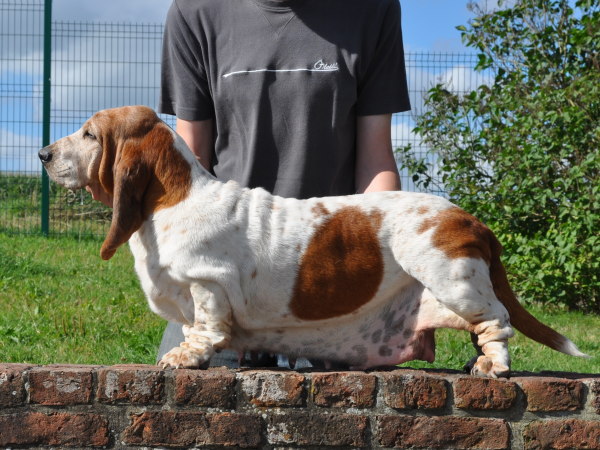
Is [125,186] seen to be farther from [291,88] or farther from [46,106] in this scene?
[46,106]

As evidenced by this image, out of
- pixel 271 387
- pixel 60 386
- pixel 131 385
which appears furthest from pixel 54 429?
pixel 271 387

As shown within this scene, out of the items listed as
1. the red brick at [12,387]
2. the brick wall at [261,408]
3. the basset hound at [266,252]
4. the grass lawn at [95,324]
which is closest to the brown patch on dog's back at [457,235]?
the basset hound at [266,252]

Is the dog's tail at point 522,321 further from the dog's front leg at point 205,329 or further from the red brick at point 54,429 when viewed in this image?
the red brick at point 54,429

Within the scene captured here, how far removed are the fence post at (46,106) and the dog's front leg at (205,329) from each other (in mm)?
8185

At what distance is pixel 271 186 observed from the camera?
351 centimetres

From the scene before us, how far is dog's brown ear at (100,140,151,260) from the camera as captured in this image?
2.72 metres

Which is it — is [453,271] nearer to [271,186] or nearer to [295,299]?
[295,299]

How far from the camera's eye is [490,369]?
2.81 metres

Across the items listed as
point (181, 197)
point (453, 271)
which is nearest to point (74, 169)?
point (181, 197)

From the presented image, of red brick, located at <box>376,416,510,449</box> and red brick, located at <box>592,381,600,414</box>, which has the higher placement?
red brick, located at <box>592,381,600,414</box>

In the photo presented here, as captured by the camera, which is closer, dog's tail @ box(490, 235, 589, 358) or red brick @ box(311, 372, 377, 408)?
red brick @ box(311, 372, 377, 408)

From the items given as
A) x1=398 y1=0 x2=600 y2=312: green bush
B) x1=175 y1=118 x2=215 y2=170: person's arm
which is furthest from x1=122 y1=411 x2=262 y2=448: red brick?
x1=398 y1=0 x2=600 y2=312: green bush

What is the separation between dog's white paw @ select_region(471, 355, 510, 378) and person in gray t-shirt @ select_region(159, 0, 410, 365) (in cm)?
84

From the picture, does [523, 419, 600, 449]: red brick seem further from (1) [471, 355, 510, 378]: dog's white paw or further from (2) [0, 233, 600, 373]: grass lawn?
(2) [0, 233, 600, 373]: grass lawn
